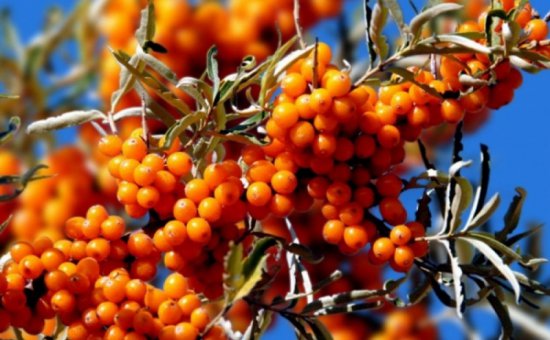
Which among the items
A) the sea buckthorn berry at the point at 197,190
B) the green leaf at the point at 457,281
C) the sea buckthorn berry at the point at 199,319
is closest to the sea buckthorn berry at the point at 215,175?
the sea buckthorn berry at the point at 197,190

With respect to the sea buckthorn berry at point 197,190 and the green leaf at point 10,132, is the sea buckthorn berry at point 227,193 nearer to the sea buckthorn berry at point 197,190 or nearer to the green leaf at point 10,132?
the sea buckthorn berry at point 197,190

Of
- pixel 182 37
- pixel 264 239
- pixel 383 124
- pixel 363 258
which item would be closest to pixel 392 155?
pixel 383 124

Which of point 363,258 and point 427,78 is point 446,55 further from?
point 363,258

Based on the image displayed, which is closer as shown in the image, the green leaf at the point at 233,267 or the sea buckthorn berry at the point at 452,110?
the green leaf at the point at 233,267

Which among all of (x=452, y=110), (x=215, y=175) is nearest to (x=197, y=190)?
(x=215, y=175)

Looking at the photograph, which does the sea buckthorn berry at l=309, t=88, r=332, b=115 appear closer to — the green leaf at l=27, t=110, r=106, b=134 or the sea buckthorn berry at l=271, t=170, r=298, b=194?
the sea buckthorn berry at l=271, t=170, r=298, b=194

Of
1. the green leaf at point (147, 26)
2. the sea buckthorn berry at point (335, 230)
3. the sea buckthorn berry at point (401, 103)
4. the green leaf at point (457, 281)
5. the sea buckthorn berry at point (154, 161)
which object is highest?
the green leaf at point (147, 26)

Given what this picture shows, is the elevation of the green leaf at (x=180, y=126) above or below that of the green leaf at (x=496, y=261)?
above
